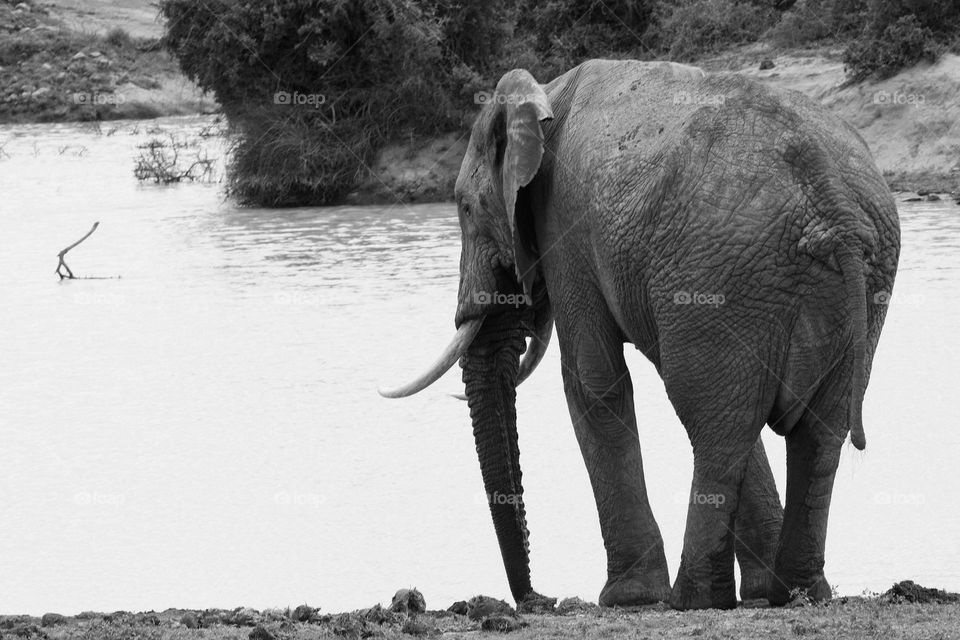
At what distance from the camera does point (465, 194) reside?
21.0 feet

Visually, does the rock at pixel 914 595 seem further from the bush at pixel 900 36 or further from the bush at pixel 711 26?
the bush at pixel 711 26

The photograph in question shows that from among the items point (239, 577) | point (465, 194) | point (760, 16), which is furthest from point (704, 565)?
point (760, 16)

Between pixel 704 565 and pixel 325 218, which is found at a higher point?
pixel 704 565

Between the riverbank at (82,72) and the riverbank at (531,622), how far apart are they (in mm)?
33489

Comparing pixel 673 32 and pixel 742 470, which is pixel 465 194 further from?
pixel 673 32

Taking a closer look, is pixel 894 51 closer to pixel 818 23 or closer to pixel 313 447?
pixel 818 23

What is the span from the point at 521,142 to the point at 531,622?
69.5 inches

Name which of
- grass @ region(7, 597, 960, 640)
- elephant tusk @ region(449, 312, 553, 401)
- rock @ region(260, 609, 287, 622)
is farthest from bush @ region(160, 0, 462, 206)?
grass @ region(7, 597, 960, 640)

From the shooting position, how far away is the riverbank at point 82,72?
39.0 m

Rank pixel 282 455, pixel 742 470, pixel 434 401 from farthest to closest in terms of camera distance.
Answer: pixel 434 401
pixel 282 455
pixel 742 470

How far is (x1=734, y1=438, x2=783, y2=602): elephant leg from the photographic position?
19.8 ft

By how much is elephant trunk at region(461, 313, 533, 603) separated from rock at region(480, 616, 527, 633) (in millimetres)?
1097

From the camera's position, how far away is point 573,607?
5648mm

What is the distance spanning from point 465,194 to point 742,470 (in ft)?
5.95
